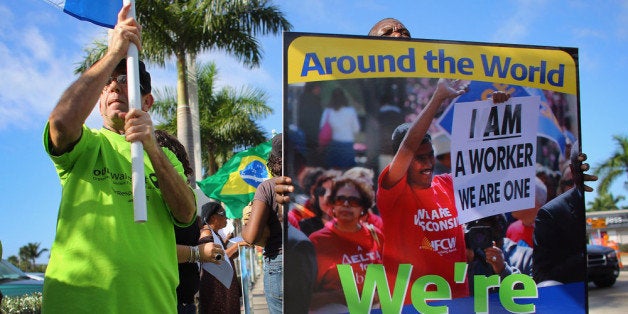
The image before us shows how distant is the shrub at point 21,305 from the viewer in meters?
7.23

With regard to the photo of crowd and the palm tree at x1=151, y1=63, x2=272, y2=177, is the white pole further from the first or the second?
the palm tree at x1=151, y1=63, x2=272, y2=177

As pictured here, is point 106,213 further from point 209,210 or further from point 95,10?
point 209,210

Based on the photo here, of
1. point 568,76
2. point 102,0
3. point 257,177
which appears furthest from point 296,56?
point 257,177

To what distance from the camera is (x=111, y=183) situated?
85.2 inches

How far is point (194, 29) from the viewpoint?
14.2m

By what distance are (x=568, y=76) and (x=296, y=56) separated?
1.54m

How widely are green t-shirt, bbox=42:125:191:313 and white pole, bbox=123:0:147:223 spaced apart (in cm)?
15

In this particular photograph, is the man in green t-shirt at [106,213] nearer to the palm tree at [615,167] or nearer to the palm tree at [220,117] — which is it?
the palm tree at [220,117]

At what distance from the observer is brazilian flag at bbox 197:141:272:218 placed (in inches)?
411

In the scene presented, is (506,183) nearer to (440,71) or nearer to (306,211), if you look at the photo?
(440,71)

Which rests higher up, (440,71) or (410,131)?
(440,71)

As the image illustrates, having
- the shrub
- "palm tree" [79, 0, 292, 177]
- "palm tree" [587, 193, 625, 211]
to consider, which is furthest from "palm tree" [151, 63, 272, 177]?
"palm tree" [587, 193, 625, 211]

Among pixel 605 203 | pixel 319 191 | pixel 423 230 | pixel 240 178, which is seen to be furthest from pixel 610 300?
pixel 605 203

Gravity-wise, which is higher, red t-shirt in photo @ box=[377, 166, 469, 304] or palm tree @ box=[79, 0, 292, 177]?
palm tree @ box=[79, 0, 292, 177]
